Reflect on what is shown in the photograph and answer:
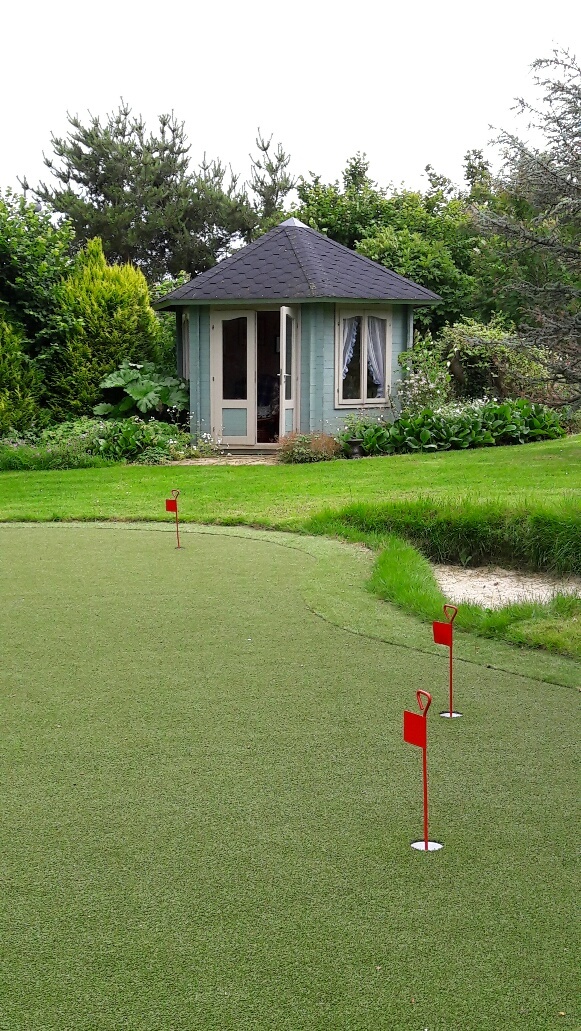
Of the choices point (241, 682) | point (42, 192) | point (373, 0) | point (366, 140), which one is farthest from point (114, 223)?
point (241, 682)

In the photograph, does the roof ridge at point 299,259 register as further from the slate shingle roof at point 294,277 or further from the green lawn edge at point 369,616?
the green lawn edge at point 369,616

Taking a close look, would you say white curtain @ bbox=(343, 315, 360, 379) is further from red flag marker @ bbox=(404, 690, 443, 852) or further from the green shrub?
red flag marker @ bbox=(404, 690, 443, 852)

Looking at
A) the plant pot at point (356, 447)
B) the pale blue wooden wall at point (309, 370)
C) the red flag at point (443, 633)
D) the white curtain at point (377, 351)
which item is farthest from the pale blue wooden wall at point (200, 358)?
the red flag at point (443, 633)

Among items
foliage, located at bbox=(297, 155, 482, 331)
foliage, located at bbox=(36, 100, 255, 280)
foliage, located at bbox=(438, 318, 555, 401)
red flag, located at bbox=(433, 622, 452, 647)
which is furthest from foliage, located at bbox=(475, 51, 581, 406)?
foliage, located at bbox=(36, 100, 255, 280)

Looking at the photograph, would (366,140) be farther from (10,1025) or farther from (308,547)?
(10,1025)

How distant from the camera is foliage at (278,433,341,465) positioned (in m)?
12.9

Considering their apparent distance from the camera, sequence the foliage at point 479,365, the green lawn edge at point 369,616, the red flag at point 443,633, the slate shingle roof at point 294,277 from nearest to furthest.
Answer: the red flag at point 443,633, the green lawn edge at point 369,616, the slate shingle roof at point 294,277, the foliage at point 479,365

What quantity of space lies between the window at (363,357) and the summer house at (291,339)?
15mm

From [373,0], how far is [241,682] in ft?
29.1

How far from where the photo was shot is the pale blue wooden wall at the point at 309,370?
14.2 meters

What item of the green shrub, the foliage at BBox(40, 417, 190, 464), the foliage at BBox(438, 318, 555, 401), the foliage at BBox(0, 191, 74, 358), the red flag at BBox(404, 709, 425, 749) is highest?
the foliage at BBox(0, 191, 74, 358)

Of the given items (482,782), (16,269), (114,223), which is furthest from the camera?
(114,223)

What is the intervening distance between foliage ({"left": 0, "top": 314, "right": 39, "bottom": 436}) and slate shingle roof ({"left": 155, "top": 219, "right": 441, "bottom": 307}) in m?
2.33

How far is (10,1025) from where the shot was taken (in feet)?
6.50
